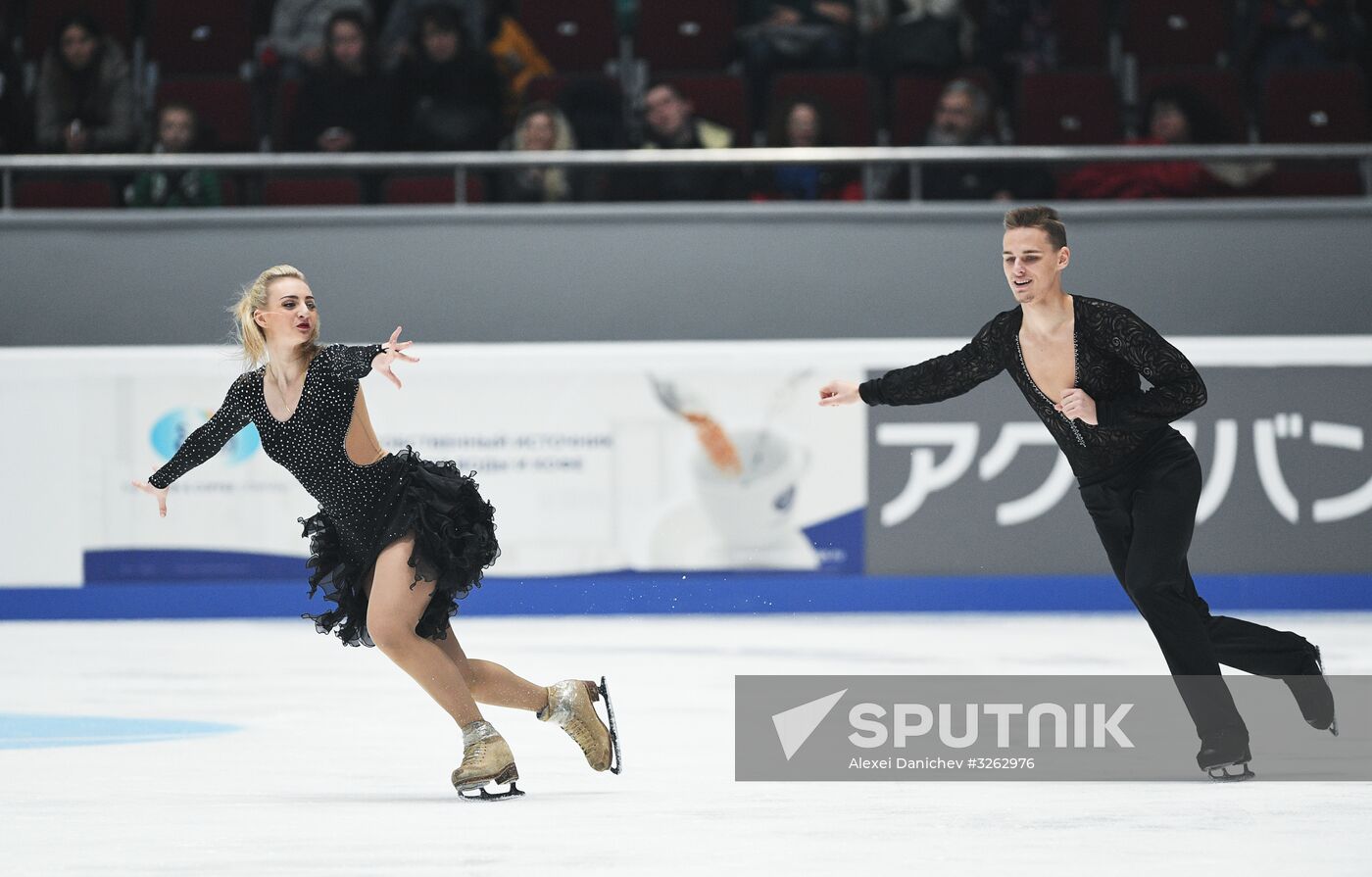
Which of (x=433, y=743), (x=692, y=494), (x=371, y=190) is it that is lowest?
(x=433, y=743)

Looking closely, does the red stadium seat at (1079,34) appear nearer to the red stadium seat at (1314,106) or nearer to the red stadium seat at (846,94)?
the red stadium seat at (1314,106)

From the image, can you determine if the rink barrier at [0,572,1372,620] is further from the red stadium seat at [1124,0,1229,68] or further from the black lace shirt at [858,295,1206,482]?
the black lace shirt at [858,295,1206,482]

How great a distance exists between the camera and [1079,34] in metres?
9.27

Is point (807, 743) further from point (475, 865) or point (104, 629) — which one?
point (104, 629)

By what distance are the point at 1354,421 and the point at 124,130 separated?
5773mm

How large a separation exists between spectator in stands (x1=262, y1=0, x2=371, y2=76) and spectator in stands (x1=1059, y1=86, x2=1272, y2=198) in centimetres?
363

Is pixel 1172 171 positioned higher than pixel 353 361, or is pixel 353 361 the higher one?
pixel 1172 171

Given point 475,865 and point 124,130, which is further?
point 124,130

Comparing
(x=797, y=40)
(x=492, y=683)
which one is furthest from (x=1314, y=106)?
(x=492, y=683)

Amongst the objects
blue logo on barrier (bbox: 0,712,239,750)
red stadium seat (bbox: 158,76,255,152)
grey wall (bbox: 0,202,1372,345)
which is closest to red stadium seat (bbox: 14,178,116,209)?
grey wall (bbox: 0,202,1372,345)

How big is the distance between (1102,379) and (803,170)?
4.14m

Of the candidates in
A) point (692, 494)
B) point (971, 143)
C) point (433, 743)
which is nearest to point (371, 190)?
point (692, 494)

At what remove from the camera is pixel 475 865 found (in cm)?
340

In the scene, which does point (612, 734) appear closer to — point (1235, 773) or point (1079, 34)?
point (1235, 773)
